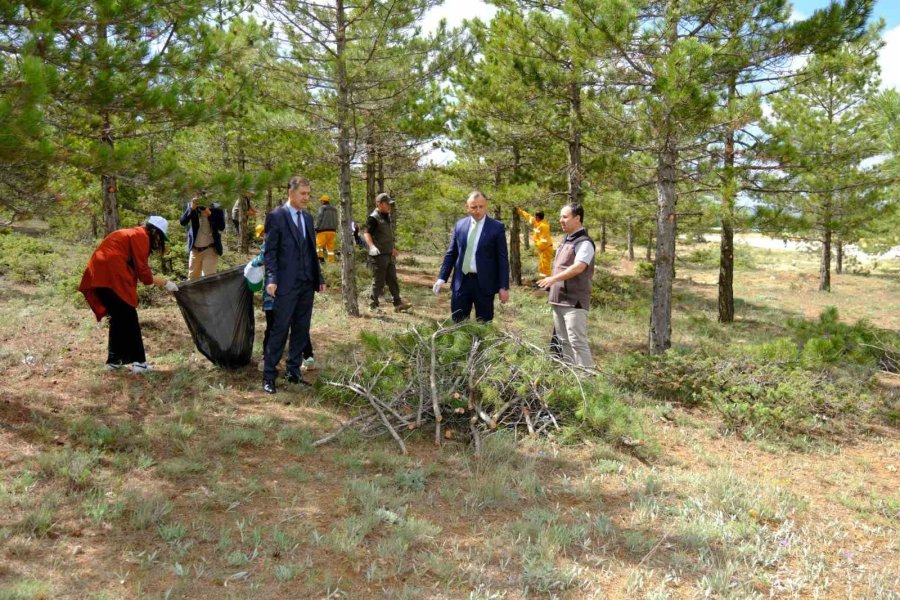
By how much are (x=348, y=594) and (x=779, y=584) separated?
2.24 m

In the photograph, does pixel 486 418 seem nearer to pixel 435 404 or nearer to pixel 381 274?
pixel 435 404

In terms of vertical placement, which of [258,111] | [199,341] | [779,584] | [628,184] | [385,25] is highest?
[385,25]

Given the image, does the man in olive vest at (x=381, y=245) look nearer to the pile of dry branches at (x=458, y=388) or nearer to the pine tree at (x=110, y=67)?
the pine tree at (x=110, y=67)

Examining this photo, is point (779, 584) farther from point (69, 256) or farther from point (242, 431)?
point (69, 256)

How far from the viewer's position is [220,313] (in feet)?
19.2

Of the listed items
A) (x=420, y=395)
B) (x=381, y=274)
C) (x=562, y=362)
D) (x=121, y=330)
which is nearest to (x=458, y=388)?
(x=420, y=395)

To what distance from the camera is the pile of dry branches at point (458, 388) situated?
484 centimetres

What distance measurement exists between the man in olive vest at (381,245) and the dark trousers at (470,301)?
3.43 meters

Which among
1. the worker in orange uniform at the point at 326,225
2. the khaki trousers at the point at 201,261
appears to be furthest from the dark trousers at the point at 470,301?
the worker in orange uniform at the point at 326,225

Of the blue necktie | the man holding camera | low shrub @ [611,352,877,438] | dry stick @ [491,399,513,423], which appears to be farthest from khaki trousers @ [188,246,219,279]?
low shrub @ [611,352,877,438]

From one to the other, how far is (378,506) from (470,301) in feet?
9.36

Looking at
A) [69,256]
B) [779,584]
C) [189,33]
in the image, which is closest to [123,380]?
[189,33]

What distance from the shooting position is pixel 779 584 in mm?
2961

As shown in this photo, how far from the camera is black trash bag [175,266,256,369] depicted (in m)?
5.77
